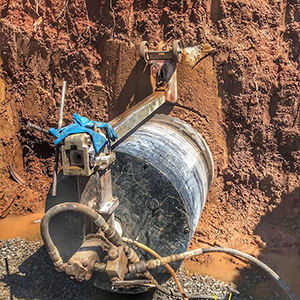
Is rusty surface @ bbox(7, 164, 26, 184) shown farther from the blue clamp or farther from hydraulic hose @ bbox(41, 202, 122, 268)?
the blue clamp

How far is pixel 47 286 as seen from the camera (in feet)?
13.1

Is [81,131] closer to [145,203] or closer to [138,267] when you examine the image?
[145,203]

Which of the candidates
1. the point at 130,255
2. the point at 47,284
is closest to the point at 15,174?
the point at 47,284

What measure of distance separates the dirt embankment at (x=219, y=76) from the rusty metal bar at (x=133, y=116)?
70 cm

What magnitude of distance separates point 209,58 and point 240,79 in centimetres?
51

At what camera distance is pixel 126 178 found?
3.33 meters

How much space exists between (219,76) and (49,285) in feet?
11.4

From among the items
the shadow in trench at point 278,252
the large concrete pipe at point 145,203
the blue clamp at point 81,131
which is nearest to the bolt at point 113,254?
the large concrete pipe at point 145,203

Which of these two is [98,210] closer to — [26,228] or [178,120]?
[178,120]

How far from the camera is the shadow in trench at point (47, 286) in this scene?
150 inches

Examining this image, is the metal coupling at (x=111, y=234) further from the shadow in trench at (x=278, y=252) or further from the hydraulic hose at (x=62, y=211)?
the shadow in trench at (x=278, y=252)

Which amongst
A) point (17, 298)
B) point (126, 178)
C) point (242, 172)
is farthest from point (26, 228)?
point (242, 172)

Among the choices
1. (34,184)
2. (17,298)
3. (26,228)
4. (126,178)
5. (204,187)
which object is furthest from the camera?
(34,184)

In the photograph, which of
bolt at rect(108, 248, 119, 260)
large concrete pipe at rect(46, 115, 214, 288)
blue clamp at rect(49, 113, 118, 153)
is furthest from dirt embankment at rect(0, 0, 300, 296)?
blue clamp at rect(49, 113, 118, 153)
